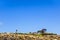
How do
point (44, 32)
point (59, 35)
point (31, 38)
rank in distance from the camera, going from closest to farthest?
point (31, 38) → point (59, 35) → point (44, 32)

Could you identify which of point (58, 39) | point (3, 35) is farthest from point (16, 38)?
point (58, 39)

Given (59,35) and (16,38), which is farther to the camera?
(59,35)

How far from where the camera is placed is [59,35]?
4334 cm

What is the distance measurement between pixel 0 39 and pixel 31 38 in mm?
5903

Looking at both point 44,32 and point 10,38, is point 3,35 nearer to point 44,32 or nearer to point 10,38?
point 10,38

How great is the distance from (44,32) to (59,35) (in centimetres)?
712

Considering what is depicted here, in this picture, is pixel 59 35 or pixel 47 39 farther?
pixel 59 35

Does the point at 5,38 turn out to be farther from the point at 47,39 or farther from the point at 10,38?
the point at 47,39

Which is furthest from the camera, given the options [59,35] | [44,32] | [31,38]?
[44,32]

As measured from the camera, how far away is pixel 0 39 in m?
39.2

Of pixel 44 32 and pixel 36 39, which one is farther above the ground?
pixel 44 32

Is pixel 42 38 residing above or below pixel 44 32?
A: below

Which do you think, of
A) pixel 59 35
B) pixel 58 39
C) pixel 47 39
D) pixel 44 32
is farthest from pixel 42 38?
pixel 44 32

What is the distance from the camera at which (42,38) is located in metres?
38.3
